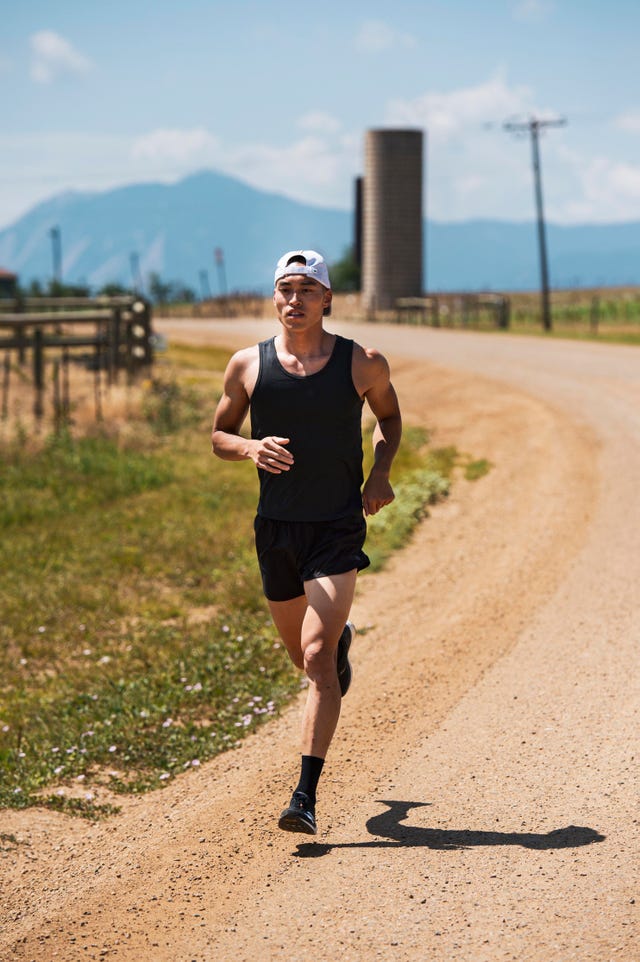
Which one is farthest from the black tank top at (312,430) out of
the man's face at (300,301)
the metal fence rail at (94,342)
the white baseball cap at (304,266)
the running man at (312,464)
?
the metal fence rail at (94,342)

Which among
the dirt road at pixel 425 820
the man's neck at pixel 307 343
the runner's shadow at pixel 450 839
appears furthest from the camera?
the man's neck at pixel 307 343

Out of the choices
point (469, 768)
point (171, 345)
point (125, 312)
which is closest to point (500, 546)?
point (469, 768)

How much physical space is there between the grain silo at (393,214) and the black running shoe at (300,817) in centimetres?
6141

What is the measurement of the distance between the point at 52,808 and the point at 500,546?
570 cm

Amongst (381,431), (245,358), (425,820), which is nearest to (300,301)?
(245,358)

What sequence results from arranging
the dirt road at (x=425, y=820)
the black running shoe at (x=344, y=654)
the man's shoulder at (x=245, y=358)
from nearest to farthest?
the dirt road at (x=425, y=820)
the man's shoulder at (x=245, y=358)
the black running shoe at (x=344, y=654)

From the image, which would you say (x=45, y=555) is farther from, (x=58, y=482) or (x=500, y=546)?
(x=500, y=546)

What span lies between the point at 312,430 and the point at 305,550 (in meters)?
0.55

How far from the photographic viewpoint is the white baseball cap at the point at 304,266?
5.27 m

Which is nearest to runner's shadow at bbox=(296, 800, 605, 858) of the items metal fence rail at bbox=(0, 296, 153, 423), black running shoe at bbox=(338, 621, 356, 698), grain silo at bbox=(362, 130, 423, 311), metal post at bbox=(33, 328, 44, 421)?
black running shoe at bbox=(338, 621, 356, 698)

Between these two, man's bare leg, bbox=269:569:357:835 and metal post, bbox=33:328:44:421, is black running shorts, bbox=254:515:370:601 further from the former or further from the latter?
metal post, bbox=33:328:44:421

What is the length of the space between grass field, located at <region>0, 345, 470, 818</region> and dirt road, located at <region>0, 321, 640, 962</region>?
0.58 m

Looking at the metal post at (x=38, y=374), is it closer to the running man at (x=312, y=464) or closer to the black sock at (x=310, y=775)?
the running man at (x=312, y=464)

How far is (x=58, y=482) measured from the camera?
53.4ft
